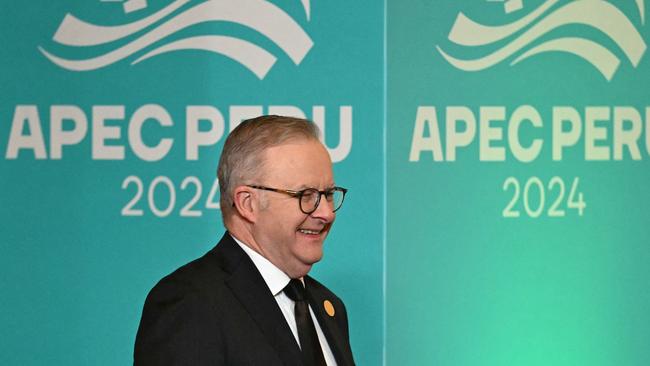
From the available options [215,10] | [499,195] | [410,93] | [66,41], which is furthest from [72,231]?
[499,195]

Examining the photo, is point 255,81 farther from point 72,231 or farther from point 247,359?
point 247,359

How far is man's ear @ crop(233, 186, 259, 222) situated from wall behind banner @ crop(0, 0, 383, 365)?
4.44 ft

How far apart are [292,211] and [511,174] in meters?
1.65

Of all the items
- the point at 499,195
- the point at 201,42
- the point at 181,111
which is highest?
the point at 201,42

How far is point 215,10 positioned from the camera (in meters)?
3.40

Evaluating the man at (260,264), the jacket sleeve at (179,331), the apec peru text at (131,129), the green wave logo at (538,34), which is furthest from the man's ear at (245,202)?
the green wave logo at (538,34)

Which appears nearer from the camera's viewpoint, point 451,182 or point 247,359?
point 247,359

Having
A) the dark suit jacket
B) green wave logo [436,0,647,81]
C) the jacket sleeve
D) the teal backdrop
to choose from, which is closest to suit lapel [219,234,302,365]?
the dark suit jacket

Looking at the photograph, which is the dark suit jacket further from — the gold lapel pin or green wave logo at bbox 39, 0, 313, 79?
green wave logo at bbox 39, 0, 313, 79

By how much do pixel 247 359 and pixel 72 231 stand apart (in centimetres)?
166

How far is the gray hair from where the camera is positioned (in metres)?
2.03

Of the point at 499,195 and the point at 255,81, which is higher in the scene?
the point at 255,81

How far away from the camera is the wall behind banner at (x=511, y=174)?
3490 millimetres

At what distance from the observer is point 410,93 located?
3.49 metres
